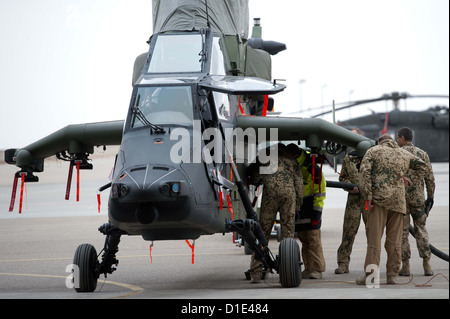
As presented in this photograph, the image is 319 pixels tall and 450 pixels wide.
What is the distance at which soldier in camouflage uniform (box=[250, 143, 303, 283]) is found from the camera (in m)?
10.0

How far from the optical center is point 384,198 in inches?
369

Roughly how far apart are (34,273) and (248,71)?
4583mm

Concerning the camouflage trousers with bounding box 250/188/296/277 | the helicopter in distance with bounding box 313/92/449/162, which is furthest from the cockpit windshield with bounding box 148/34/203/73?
the helicopter in distance with bounding box 313/92/449/162

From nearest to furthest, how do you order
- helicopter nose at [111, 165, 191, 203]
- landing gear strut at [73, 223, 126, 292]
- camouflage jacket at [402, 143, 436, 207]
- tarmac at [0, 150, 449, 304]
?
helicopter nose at [111, 165, 191, 203], tarmac at [0, 150, 449, 304], landing gear strut at [73, 223, 126, 292], camouflage jacket at [402, 143, 436, 207]

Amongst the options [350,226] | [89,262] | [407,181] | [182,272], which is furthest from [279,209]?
[89,262]

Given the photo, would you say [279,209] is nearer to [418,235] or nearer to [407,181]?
[407,181]

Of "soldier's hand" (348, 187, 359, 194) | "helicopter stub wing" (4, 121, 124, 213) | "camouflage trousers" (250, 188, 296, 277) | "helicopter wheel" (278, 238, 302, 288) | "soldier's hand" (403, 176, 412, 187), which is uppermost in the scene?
"helicopter stub wing" (4, 121, 124, 213)


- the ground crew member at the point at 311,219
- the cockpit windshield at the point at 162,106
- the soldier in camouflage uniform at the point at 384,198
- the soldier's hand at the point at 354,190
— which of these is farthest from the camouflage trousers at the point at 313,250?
the cockpit windshield at the point at 162,106

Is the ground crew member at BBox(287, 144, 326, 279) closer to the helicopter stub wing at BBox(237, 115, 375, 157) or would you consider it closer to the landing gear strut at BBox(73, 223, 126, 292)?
the helicopter stub wing at BBox(237, 115, 375, 157)

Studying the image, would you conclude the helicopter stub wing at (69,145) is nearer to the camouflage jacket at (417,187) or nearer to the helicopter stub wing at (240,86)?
the helicopter stub wing at (240,86)

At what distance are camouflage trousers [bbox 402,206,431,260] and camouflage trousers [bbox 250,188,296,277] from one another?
1729 mm

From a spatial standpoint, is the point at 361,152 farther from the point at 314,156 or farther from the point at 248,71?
the point at 248,71

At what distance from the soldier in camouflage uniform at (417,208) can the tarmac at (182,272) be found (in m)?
0.26

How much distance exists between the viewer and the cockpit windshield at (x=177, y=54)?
30.8 ft
